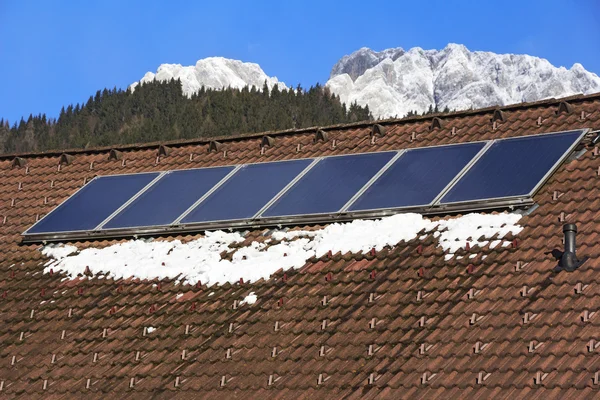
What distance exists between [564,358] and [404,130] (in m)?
6.87

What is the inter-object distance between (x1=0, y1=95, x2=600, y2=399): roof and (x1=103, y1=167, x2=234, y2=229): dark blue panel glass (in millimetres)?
681

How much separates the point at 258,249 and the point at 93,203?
150 inches

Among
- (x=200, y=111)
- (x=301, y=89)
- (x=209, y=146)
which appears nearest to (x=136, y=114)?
(x=200, y=111)

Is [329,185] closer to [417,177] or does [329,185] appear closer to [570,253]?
[417,177]

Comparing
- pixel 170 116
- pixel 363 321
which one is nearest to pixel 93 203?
pixel 363 321

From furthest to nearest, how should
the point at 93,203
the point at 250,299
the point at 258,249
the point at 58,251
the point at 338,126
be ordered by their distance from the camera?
1. the point at 338,126
2. the point at 93,203
3. the point at 58,251
4. the point at 258,249
5. the point at 250,299

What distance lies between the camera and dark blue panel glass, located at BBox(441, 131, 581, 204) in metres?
13.3

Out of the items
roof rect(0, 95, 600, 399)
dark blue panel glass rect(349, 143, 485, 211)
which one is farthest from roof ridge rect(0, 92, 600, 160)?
dark blue panel glass rect(349, 143, 485, 211)

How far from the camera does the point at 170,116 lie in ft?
495

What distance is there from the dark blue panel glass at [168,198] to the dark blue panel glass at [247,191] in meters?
0.32

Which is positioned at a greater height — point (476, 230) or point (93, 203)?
point (93, 203)

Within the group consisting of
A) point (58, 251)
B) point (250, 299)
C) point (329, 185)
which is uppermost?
point (329, 185)

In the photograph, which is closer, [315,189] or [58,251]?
[315,189]

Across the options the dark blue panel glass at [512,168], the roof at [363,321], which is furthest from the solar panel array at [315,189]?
the roof at [363,321]
